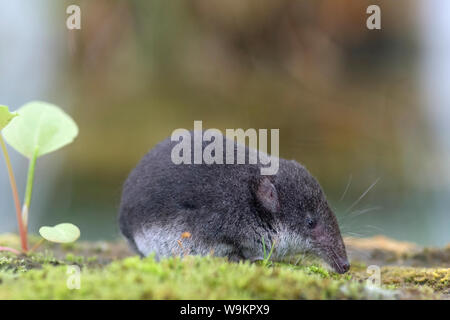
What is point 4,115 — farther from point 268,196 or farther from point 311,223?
point 311,223

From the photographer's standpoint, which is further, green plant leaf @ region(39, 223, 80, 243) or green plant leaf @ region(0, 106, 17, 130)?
green plant leaf @ region(39, 223, 80, 243)

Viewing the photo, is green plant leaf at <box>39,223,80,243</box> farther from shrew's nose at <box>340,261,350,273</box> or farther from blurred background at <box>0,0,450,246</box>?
blurred background at <box>0,0,450,246</box>

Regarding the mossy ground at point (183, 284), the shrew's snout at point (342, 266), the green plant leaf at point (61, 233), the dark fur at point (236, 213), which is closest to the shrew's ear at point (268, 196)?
the dark fur at point (236, 213)

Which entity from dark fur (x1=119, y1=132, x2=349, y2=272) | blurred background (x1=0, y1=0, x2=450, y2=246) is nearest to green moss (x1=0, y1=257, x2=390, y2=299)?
dark fur (x1=119, y1=132, x2=349, y2=272)

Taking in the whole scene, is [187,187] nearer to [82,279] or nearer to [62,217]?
[82,279]

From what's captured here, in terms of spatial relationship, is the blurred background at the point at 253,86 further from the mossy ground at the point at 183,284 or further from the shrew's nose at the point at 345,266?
the mossy ground at the point at 183,284

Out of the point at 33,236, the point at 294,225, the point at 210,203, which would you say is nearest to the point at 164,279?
Answer: the point at 210,203
